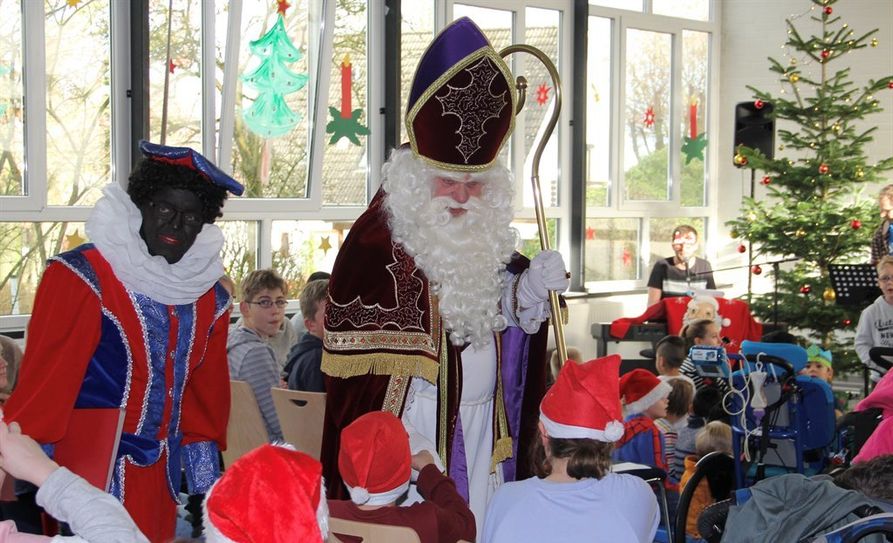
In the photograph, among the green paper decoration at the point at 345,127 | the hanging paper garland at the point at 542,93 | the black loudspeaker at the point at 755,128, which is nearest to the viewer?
the green paper decoration at the point at 345,127

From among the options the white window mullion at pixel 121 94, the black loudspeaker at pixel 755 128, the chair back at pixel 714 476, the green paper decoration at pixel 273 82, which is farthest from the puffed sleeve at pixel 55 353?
the black loudspeaker at pixel 755 128

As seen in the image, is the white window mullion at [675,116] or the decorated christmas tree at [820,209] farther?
the white window mullion at [675,116]

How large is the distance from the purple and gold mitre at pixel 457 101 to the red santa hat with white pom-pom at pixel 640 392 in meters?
1.82

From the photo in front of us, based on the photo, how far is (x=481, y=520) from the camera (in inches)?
147

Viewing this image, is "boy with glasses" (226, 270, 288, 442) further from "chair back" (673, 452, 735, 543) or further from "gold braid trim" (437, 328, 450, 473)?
"chair back" (673, 452, 735, 543)

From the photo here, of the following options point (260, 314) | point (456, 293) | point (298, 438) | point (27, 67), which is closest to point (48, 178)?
point (27, 67)

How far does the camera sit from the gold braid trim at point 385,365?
3.53 metres

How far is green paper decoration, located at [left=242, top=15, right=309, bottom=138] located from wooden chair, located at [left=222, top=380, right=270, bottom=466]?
4327 millimetres

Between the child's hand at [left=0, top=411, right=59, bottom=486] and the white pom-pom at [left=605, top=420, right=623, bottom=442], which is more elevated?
the child's hand at [left=0, top=411, right=59, bottom=486]

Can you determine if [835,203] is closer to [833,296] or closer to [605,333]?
[833,296]

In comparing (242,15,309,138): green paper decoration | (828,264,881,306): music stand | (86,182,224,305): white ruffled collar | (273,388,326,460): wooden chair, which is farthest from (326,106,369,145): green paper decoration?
(86,182,224,305): white ruffled collar

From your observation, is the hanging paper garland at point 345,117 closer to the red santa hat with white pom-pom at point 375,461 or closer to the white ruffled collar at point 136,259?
the white ruffled collar at point 136,259

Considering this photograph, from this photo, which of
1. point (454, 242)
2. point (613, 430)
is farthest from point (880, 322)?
point (613, 430)

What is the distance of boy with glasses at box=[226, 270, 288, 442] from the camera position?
4730 millimetres
